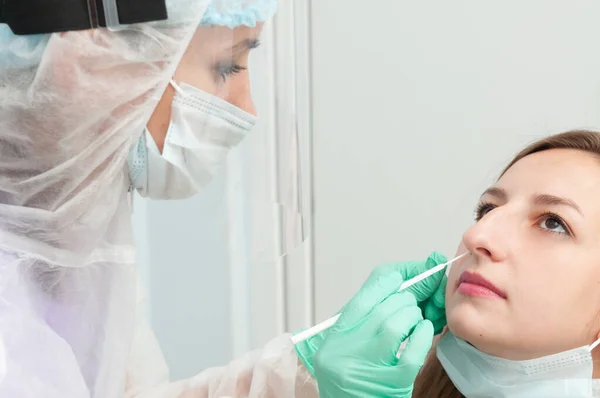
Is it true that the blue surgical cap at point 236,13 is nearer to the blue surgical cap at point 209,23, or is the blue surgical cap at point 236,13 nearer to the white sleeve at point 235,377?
the blue surgical cap at point 209,23

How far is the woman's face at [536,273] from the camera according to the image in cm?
94

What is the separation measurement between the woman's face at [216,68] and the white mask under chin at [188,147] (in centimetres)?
1

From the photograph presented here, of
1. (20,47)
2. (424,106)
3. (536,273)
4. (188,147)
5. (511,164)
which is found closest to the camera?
(20,47)

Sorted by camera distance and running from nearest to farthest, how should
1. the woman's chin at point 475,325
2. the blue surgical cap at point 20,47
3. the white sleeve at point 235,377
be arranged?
1. the blue surgical cap at point 20,47
2. the woman's chin at point 475,325
3. the white sleeve at point 235,377

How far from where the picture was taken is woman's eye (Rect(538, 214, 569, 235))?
0.98 metres

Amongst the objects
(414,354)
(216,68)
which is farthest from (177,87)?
(414,354)

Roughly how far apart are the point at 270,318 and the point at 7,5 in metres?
0.89

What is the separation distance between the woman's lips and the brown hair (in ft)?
0.89

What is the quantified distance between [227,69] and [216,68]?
0.08 ft

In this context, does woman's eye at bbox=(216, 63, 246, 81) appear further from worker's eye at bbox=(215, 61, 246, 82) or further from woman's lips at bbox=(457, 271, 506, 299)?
woman's lips at bbox=(457, 271, 506, 299)

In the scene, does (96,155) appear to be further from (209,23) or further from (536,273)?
(536,273)

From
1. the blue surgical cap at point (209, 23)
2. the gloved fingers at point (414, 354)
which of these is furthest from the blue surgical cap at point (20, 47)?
the gloved fingers at point (414, 354)

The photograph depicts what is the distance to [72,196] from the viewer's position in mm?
928

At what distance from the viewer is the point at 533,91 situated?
1.65 m
